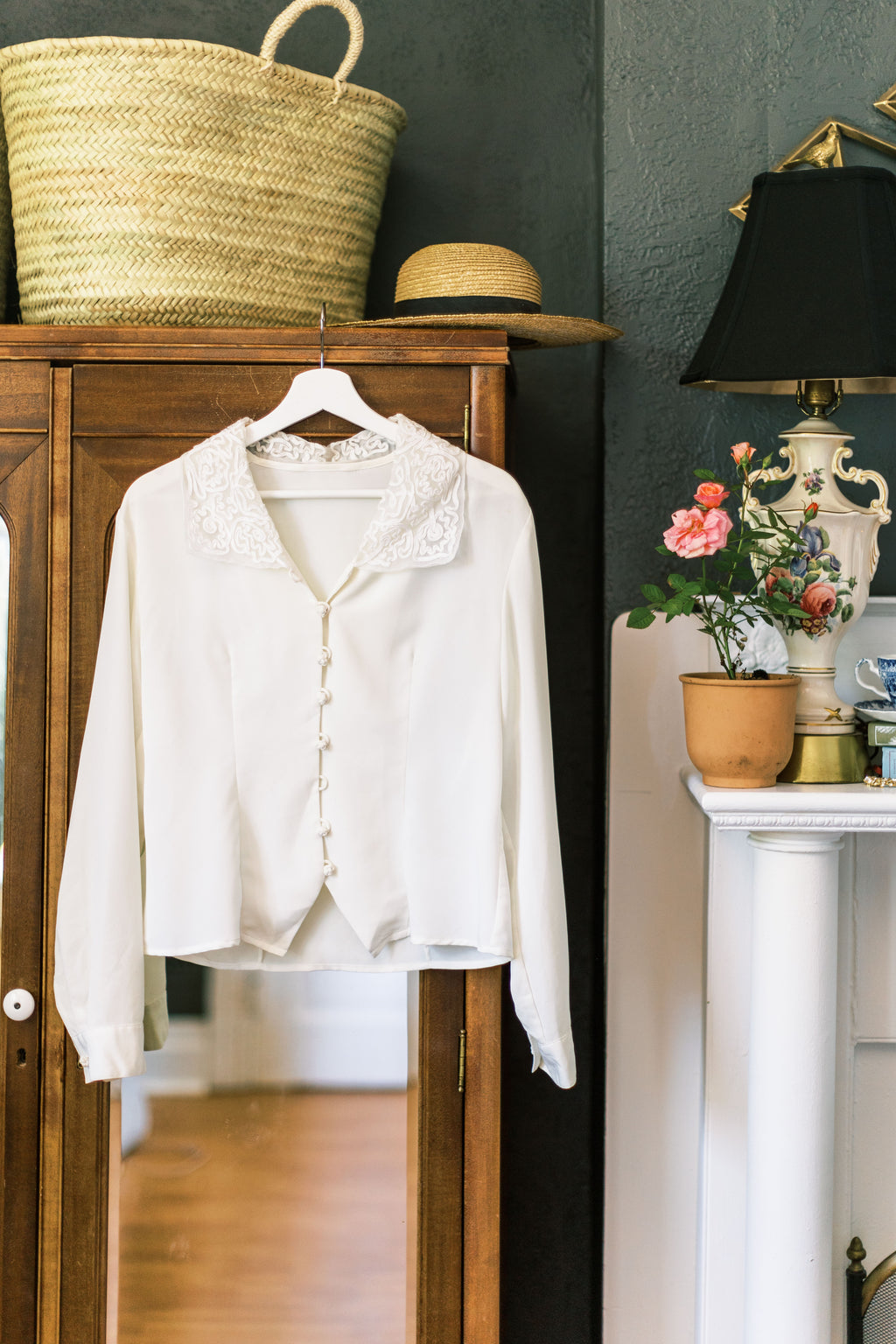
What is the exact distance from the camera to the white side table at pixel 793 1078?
1462 millimetres

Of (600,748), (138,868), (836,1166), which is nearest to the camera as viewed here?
(138,868)

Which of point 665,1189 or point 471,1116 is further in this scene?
point 665,1189

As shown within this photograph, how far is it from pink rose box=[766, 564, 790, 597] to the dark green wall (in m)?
0.44

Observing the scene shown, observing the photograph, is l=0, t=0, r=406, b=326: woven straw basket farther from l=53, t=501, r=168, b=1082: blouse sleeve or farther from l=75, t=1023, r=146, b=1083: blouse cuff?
l=75, t=1023, r=146, b=1083: blouse cuff

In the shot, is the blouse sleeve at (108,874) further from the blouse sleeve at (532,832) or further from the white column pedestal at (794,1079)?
the white column pedestal at (794,1079)

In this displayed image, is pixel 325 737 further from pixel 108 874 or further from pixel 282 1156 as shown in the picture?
pixel 282 1156

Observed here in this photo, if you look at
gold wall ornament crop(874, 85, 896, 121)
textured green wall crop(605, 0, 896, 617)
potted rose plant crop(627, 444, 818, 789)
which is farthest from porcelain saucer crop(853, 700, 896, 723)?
gold wall ornament crop(874, 85, 896, 121)

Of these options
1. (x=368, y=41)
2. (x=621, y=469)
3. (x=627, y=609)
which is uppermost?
(x=368, y=41)

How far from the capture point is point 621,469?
168 centimetres

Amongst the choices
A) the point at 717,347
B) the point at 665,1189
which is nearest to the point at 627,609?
the point at 717,347

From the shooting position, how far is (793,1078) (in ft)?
4.82

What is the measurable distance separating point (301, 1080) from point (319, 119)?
4.09ft

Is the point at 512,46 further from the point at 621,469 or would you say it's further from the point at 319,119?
the point at 621,469

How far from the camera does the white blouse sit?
129 cm
